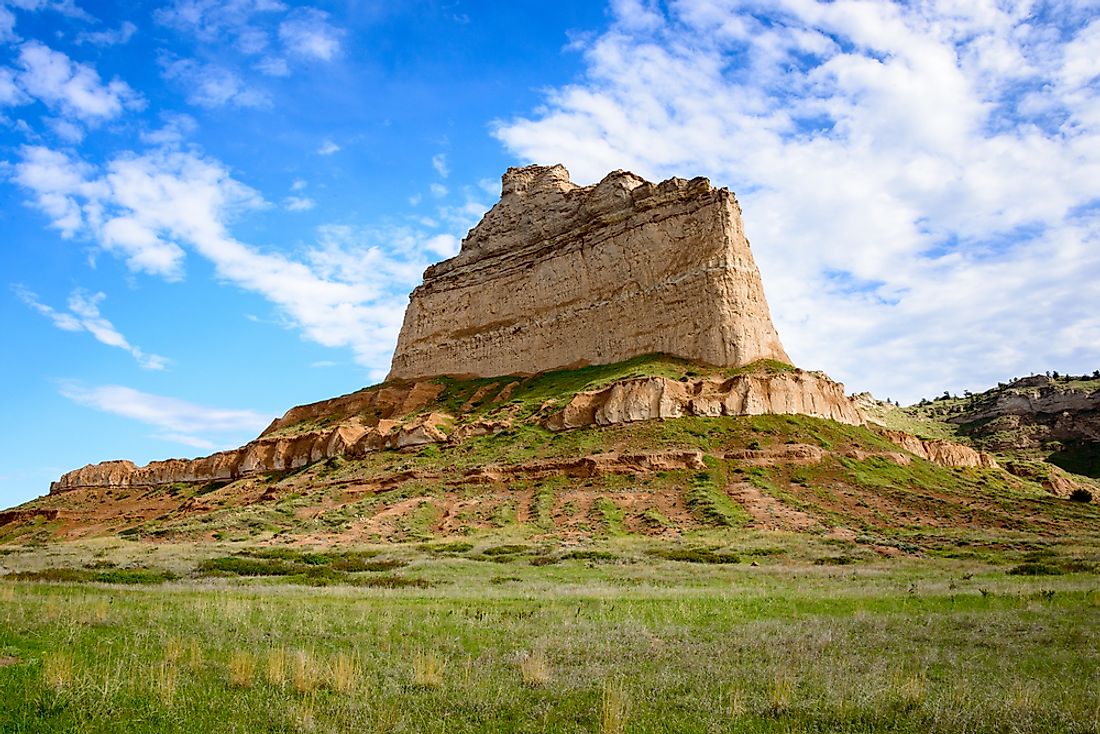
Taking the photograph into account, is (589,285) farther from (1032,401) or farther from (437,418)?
(1032,401)

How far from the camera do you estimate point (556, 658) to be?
11.6 meters

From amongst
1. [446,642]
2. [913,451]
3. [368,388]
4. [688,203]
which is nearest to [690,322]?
[688,203]

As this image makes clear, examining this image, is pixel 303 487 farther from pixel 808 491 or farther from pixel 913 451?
pixel 913 451

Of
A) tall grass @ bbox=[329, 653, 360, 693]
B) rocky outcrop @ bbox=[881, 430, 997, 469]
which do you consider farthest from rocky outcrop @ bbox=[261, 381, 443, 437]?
tall grass @ bbox=[329, 653, 360, 693]

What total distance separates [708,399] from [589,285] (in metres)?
26.1

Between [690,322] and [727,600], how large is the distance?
167ft

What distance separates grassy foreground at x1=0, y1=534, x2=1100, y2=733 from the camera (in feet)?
27.3

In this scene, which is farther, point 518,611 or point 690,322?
point 690,322

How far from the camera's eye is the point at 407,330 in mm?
98562

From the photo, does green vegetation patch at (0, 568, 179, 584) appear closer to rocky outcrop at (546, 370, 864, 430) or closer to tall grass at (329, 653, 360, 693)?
tall grass at (329, 653, 360, 693)

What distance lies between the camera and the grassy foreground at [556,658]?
834 centimetres

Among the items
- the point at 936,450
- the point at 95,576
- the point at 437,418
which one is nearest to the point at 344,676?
the point at 95,576

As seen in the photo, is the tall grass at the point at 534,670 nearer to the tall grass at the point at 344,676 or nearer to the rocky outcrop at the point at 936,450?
the tall grass at the point at 344,676

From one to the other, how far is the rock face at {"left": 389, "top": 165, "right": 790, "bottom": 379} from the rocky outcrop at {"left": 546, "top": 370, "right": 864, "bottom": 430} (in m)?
6.62
